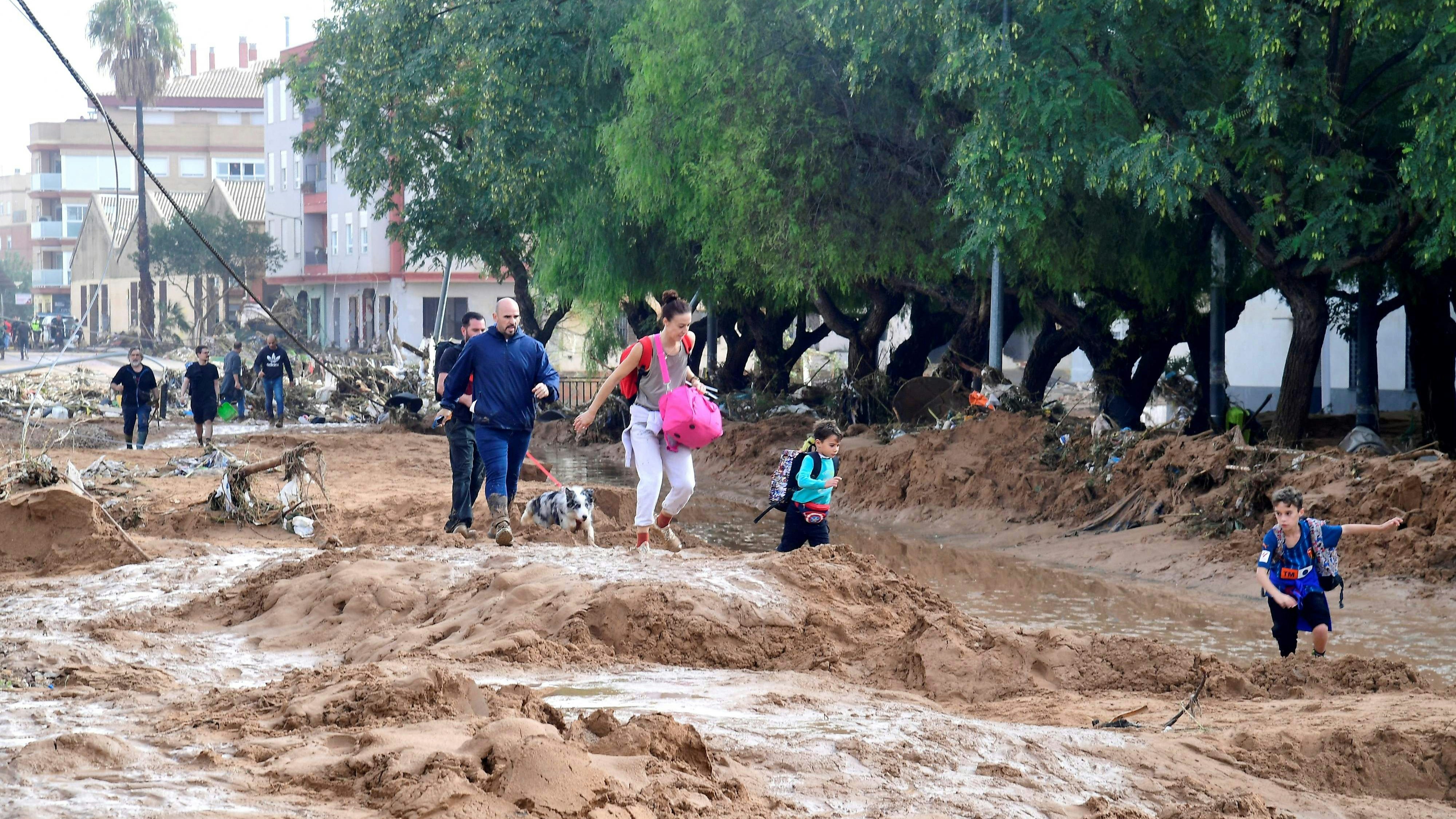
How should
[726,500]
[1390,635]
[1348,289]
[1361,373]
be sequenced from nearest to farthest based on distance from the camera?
[1390,635] < [726,500] < [1361,373] < [1348,289]

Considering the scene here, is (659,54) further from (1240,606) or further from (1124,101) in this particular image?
(1240,606)

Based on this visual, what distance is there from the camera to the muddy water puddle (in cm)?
977

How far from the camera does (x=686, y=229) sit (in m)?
22.5

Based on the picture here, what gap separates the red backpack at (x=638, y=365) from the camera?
959 cm

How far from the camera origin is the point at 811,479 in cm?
974

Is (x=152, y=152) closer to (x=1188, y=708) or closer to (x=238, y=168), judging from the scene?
(x=238, y=168)

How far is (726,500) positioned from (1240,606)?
8.83 m

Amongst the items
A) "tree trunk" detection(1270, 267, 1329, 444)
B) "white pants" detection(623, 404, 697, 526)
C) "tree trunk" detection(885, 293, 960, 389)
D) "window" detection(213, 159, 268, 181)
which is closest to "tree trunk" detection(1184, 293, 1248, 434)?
"tree trunk" detection(1270, 267, 1329, 444)

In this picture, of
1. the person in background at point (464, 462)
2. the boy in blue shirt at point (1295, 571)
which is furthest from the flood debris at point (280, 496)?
the boy in blue shirt at point (1295, 571)

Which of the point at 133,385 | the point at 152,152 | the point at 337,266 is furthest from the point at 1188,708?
the point at 152,152

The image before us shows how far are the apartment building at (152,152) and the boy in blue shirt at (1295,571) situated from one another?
274 ft

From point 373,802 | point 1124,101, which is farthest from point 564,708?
point 1124,101

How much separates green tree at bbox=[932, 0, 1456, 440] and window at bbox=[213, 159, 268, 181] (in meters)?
81.5

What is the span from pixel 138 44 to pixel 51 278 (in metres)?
43.1
